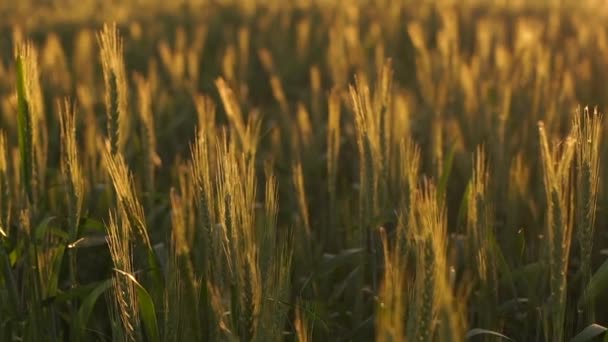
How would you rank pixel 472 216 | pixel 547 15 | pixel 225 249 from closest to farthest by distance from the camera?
pixel 225 249 → pixel 472 216 → pixel 547 15

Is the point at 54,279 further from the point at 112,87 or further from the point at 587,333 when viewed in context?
the point at 587,333

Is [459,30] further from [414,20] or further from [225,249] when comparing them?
[225,249]

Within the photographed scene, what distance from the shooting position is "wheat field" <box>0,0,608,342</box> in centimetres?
146

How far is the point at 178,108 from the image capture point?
13.7 feet

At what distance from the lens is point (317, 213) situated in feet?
9.16

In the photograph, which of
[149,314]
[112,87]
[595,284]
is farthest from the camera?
[112,87]

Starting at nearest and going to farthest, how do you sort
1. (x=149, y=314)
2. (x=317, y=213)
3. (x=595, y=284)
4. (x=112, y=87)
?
(x=149, y=314) → (x=595, y=284) → (x=112, y=87) → (x=317, y=213)

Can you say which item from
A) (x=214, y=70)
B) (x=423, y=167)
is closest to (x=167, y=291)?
Result: (x=423, y=167)

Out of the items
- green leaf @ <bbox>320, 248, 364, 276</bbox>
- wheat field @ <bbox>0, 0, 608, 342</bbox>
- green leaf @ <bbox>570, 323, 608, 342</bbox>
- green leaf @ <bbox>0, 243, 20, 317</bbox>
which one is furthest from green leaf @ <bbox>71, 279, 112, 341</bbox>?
green leaf @ <bbox>570, 323, 608, 342</bbox>

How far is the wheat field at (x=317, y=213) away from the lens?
1459 millimetres

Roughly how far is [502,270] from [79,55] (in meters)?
3.41

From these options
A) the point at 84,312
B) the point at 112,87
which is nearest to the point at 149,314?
the point at 84,312

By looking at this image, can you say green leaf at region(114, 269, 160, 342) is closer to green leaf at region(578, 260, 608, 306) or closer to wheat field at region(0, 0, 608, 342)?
wheat field at region(0, 0, 608, 342)

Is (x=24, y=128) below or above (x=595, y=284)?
above
